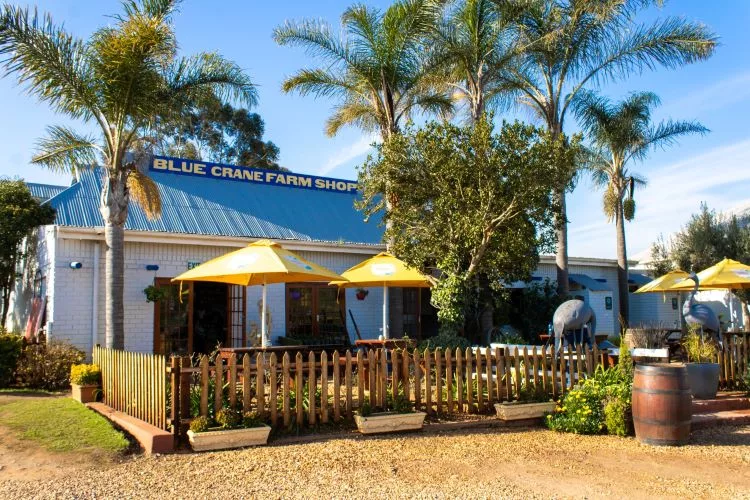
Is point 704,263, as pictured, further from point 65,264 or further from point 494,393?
point 65,264

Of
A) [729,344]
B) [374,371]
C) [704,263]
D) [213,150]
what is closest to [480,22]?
[729,344]

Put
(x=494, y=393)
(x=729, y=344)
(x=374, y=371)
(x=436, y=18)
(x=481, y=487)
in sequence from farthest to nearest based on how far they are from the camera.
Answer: (x=436, y=18), (x=729, y=344), (x=494, y=393), (x=374, y=371), (x=481, y=487)

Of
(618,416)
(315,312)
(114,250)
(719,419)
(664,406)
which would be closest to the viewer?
(664,406)

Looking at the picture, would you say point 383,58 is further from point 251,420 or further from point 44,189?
point 44,189

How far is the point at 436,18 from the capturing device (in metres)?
14.9

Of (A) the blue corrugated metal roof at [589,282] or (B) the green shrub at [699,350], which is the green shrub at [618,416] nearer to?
(B) the green shrub at [699,350]

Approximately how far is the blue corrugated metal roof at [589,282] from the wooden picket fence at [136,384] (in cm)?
1627

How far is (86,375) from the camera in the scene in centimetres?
957

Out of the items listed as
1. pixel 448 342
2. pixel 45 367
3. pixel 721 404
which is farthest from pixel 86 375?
pixel 721 404

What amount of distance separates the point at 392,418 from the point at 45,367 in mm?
7029

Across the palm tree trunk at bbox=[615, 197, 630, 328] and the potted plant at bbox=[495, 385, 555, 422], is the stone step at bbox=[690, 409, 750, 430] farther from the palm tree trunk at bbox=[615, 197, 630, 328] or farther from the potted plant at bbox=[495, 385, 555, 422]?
the palm tree trunk at bbox=[615, 197, 630, 328]

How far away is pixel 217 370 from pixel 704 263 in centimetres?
2058

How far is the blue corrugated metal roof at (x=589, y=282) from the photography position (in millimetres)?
21703

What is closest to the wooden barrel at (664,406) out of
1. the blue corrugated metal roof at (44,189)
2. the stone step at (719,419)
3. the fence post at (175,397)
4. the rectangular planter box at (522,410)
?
the stone step at (719,419)
